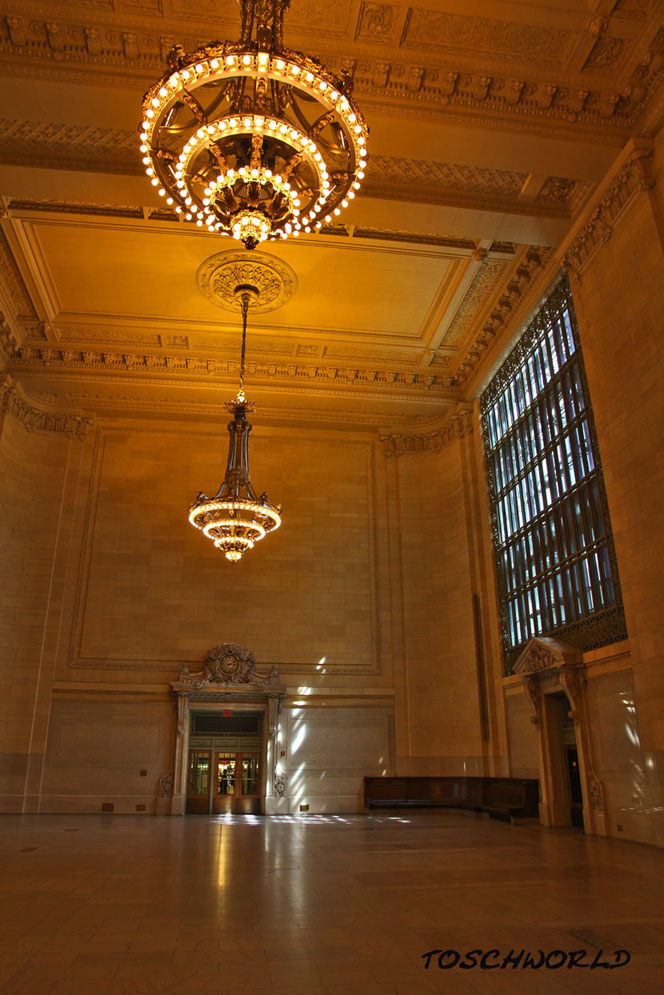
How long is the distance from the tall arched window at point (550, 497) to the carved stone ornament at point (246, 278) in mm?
5177

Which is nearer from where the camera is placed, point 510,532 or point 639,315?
point 639,315

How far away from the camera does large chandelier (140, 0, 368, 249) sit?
234 inches

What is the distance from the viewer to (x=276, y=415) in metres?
17.5

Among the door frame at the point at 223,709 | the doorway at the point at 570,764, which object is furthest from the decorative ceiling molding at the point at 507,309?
the door frame at the point at 223,709

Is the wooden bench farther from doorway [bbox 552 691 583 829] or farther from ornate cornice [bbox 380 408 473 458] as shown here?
ornate cornice [bbox 380 408 473 458]

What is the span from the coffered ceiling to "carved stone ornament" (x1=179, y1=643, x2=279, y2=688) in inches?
246

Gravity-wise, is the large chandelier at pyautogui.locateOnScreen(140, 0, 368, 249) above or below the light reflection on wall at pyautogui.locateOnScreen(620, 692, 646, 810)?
above

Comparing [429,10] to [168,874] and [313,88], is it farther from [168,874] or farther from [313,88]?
[168,874]

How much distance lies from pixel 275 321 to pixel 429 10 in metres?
7.35

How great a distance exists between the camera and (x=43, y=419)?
655 inches

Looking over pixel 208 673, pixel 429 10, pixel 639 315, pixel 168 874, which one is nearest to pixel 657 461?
pixel 639 315

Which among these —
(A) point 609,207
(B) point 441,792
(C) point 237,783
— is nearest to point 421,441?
(A) point 609,207

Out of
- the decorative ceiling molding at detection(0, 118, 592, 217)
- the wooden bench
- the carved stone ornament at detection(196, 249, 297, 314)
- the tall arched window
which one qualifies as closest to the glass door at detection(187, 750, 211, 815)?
the wooden bench

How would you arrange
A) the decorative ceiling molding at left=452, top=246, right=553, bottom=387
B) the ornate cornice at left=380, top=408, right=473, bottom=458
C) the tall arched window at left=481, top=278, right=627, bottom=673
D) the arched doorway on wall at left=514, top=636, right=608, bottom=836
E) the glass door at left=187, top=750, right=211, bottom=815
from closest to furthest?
1. the arched doorway on wall at left=514, top=636, right=608, bottom=836
2. the tall arched window at left=481, top=278, right=627, bottom=673
3. the decorative ceiling molding at left=452, top=246, right=553, bottom=387
4. the glass door at left=187, top=750, right=211, bottom=815
5. the ornate cornice at left=380, top=408, right=473, bottom=458
